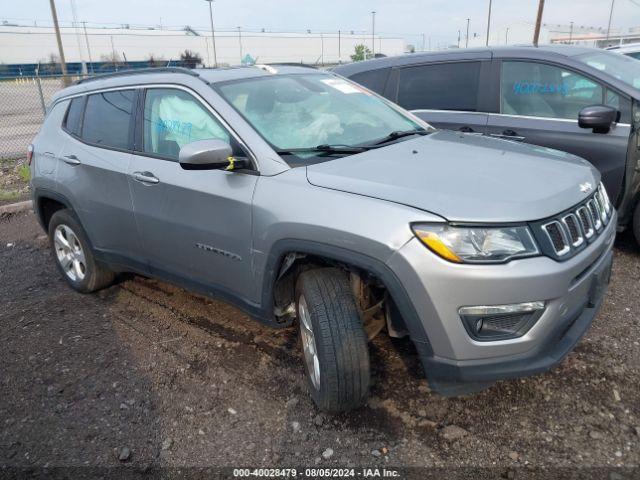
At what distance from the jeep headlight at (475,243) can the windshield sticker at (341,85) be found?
1.78m

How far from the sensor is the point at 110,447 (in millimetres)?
2686

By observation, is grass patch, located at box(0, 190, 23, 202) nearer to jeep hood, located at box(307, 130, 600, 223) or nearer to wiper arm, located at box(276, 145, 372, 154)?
wiper arm, located at box(276, 145, 372, 154)

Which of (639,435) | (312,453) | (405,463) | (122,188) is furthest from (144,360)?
(639,435)

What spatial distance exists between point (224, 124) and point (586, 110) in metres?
2.88

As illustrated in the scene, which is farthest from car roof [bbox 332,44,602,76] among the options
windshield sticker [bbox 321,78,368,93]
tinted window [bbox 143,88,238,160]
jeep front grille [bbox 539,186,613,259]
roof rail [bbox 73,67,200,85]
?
tinted window [bbox 143,88,238,160]

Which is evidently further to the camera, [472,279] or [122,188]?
[122,188]

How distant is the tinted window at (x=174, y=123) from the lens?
10.3 feet

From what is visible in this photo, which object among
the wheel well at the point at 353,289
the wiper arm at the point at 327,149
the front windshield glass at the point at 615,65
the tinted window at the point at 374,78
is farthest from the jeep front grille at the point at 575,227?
the tinted window at the point at 374,78

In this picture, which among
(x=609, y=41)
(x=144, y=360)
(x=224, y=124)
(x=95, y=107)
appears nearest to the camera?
(x=224, y=124)

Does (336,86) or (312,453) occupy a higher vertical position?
(336,86)

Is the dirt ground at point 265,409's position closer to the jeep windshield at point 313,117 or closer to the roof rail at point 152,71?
the jeep windshield at point 313,117

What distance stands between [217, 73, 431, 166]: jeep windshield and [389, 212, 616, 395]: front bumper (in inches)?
37.8

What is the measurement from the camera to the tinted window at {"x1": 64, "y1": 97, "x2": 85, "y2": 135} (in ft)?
13.6

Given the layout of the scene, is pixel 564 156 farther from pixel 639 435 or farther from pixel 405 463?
pixel 405 463
